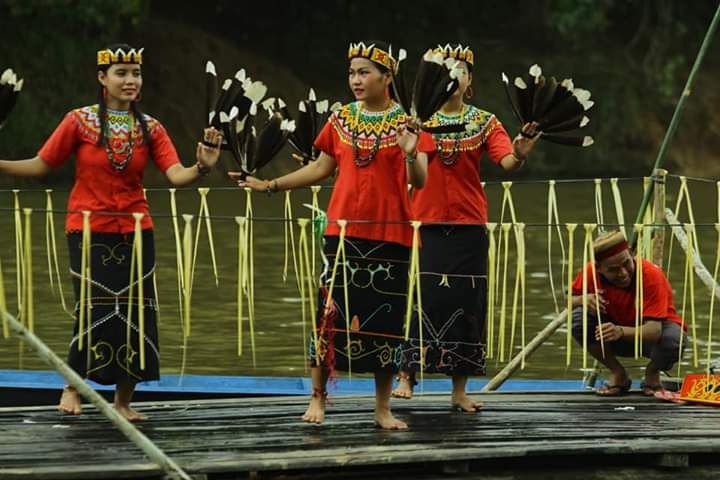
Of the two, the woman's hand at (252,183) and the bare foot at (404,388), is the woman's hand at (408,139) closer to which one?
the woman's hand at (252,183)

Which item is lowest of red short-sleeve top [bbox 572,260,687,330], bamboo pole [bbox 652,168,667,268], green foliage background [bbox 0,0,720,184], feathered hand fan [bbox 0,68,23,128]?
red short-sleeve top [bbox 572,260,687,330]

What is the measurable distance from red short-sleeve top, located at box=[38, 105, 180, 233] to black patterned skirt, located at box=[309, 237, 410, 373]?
758mm

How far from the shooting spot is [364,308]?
687cm

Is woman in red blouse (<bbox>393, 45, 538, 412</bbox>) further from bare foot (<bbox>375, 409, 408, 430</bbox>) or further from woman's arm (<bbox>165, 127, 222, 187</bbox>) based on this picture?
woman's arm (<bbox>165, 127, 222, 187</bbox>)

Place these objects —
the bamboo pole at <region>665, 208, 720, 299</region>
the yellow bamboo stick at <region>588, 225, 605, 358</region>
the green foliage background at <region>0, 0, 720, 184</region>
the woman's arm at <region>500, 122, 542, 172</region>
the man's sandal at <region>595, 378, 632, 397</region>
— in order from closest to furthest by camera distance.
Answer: the woman's arm at <region>500, 122, 542, 172</region>, the yellow bamboo stick at <region>588, 225, 605, 358</region>, the man's sandal at <region>595, 378, 632, 397</region>, the bamboo pole at <region>665, 208, 720, 299</region>, the green foliage background at <region>0, 0, 720, 184</region>

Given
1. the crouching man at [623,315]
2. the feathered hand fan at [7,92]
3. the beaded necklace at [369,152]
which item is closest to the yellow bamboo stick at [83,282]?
the feathered hand fan at [7,92]

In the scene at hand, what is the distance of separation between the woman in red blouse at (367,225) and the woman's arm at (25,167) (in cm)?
85

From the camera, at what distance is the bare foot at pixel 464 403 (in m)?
7.48

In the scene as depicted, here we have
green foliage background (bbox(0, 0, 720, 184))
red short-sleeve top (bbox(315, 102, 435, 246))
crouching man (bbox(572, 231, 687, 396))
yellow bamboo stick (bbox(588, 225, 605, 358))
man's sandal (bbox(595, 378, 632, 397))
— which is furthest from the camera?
green foliage background (bbox(0, 0, 720, 184))

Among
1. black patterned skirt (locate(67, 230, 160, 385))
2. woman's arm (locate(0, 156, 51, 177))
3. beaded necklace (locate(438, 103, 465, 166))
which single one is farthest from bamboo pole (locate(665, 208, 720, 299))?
woman's arm (locate(0, 156, 51, 177))

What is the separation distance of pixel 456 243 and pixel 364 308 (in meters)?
0.80

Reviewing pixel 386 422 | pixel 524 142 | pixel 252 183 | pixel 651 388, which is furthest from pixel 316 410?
pixel 651 388

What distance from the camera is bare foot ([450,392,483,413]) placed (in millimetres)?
7484

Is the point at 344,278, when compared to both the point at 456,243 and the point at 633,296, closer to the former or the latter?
the point at 456,243
